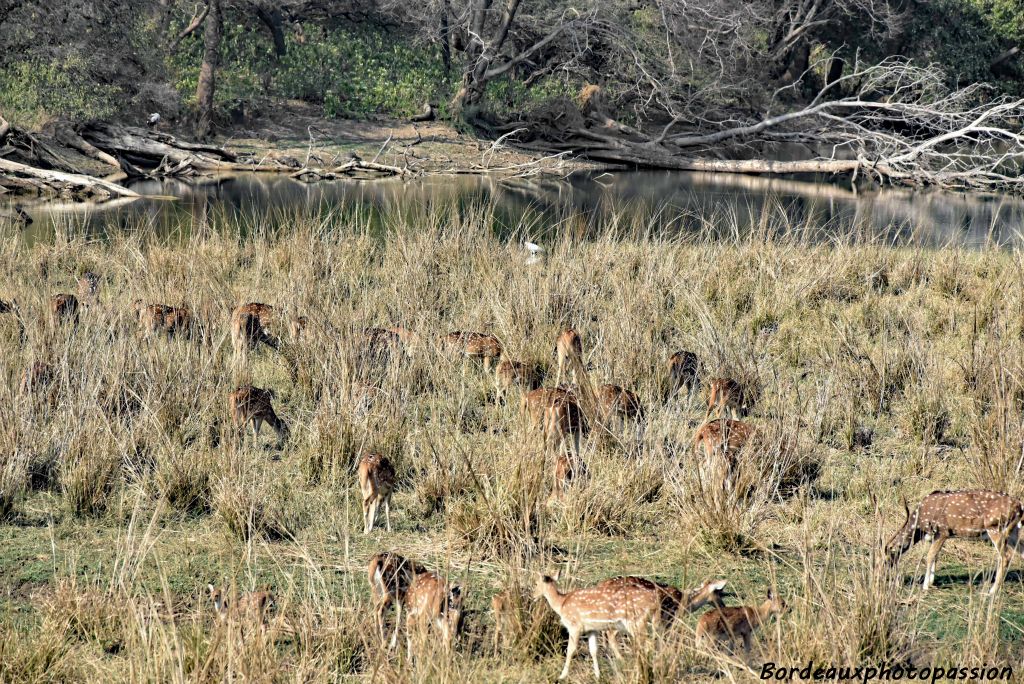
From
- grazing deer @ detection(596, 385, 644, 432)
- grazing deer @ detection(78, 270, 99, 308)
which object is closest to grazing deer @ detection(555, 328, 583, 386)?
grazing deer @ detection(596, 385, 644, 432)

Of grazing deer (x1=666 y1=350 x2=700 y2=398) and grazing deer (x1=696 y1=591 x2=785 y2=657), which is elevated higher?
grazing deer (x1=666 y1=350 x2=700 y2=398)

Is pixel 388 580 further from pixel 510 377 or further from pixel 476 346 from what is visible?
pixel 476 346

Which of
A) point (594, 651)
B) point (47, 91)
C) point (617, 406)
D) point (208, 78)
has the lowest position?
point (594, 651)

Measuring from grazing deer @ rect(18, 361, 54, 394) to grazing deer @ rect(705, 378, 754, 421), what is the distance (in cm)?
340

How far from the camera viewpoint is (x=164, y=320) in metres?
6.93

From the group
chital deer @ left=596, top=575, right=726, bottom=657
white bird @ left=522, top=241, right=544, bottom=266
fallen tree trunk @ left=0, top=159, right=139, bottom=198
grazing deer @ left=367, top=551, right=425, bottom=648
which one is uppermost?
white bird @ left=522, top=241, right=544, bottom=266

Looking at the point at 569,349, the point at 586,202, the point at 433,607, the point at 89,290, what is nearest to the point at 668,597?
the point at 433,607

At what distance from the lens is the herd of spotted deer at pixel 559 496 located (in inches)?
133

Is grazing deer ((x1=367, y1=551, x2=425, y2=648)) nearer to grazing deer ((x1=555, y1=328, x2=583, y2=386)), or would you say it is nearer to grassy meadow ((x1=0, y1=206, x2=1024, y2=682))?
grassy meadow ((x1=0, y1=206, x2=1024, y2=682))

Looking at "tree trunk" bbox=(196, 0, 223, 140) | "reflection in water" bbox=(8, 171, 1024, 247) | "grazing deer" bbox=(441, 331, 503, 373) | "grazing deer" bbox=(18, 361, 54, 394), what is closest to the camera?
"grazing deer" bbox=(18, 361, 54, 394)

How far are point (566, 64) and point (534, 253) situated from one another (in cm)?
1437

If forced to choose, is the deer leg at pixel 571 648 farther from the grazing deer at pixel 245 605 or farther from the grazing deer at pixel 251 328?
the grazing deer at pixel 251 328

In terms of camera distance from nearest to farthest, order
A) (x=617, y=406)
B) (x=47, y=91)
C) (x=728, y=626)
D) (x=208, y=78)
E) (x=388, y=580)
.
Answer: (x=728, y=626) < (x=388, y=580) < (x=617, y=406) < (x=47, y=91) < (x=208, y=78)

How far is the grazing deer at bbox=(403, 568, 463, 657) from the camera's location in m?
3.35
